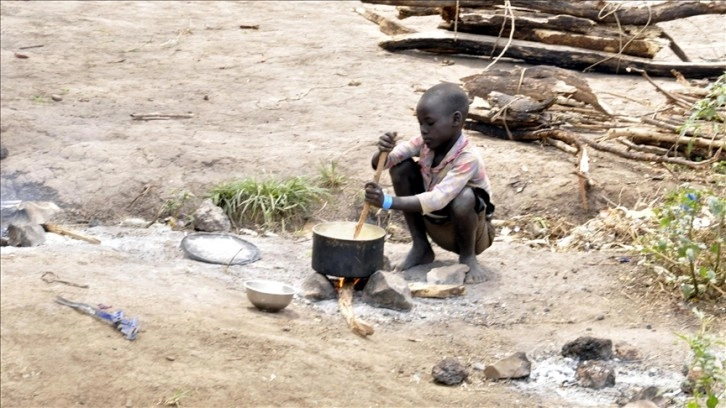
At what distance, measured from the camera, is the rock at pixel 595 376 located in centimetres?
428

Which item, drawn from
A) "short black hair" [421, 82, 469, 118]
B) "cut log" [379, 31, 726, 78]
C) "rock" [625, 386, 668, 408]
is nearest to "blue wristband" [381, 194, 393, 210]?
"short black hair" [421, 82, 469, 118]

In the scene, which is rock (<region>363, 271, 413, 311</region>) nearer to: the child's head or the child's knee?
the child's knee

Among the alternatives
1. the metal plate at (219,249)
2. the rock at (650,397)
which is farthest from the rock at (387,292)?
the rock at (650,397)

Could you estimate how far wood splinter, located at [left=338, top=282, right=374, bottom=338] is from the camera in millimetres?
4766

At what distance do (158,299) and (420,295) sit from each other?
1367 millimetres

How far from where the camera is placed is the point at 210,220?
620 centimetres

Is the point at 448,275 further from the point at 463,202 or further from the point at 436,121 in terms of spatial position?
the point at 436,121

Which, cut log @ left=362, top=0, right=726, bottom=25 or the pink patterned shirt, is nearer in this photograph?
the pink patterned shirt

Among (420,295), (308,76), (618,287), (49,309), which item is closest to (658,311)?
(618,287)

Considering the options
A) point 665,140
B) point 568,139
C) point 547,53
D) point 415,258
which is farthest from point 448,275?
point 547,53

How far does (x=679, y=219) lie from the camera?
16.4 feet

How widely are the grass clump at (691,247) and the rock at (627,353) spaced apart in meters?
0.51

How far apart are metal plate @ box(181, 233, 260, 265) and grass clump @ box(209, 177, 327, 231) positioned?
469mm

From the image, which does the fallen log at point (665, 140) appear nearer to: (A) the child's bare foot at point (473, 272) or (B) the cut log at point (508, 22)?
(A) the child's bare foot at point (473, 272)
